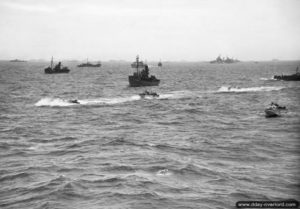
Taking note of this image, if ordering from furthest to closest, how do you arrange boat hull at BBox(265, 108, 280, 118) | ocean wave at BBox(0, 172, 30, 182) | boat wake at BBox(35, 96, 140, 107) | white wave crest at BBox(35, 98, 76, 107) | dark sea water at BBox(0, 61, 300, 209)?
boat wake at BBox(35, 96, 140, 107)
white wave crest at BBox(35, 98, 76, 107)
boat hull at BBox(265, 108, 280, 118)
ocean wave at BBox(0, 172, 30, 182)
dark sea water at BBox(0, 61, 300, 209)

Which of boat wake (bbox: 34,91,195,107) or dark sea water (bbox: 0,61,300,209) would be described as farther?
boat wake (bbox: 34,91,195,107)

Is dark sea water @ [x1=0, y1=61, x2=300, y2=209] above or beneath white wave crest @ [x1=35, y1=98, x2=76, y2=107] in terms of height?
beneath

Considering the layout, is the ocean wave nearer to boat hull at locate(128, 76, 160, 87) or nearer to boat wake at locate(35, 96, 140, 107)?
boat wake at locate(35, 96, 140, 107)

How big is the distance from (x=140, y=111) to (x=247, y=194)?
1258 inches

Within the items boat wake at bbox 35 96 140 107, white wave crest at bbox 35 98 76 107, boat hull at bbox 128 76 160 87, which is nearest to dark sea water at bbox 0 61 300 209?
white wave crest at bbox 35 98 76 107

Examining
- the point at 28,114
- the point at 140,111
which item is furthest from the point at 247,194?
the point at 28,114

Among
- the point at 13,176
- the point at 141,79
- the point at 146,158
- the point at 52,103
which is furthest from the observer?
the point at 141,79

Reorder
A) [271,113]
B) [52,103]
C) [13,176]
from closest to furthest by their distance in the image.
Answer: [13,176], [271,113], [52,103]

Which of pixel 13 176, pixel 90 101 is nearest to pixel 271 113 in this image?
pixel 90 101

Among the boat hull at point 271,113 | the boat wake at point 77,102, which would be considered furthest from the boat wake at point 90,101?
the boat hull at point 271,113

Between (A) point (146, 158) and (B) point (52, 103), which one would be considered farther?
(B) point (52, 103)

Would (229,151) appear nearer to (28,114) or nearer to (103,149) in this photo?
(103,149)

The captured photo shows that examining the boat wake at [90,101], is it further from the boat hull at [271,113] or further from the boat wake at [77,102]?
the boat hull at [271,113]

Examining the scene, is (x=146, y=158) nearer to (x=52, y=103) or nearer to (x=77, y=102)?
(x=77, y=102)
